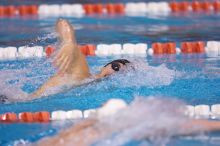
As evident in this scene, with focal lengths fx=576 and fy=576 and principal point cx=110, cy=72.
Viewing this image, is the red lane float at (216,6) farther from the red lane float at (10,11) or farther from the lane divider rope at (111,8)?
the red lane float at (10,11)

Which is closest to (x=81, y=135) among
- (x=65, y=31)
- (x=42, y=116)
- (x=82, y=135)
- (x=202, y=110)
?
(x=82, y=135)

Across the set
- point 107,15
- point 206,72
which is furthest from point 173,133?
point 107,15

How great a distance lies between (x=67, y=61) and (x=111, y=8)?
377cm

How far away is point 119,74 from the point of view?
449 cm

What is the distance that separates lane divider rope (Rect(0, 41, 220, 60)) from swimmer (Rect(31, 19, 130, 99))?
1.56 m

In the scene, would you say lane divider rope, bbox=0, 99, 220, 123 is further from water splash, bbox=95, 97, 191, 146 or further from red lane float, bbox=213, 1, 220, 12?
red lane float, bbox=213, 1, 220, 12

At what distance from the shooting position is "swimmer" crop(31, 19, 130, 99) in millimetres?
4246

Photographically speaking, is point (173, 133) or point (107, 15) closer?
point (173, 133)

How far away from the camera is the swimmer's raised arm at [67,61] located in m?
4.25

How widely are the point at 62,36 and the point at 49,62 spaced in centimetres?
114

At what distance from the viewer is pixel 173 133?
9.55 ft

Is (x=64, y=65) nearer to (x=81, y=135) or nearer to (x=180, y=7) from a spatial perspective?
(x=81, y=135)

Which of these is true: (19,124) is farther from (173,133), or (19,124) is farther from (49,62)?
(49,62)

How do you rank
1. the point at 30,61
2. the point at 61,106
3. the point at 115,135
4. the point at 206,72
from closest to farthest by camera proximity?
the point at 115,135 < the point at 61,106 < the point at 206,72 < the point at 30,61
